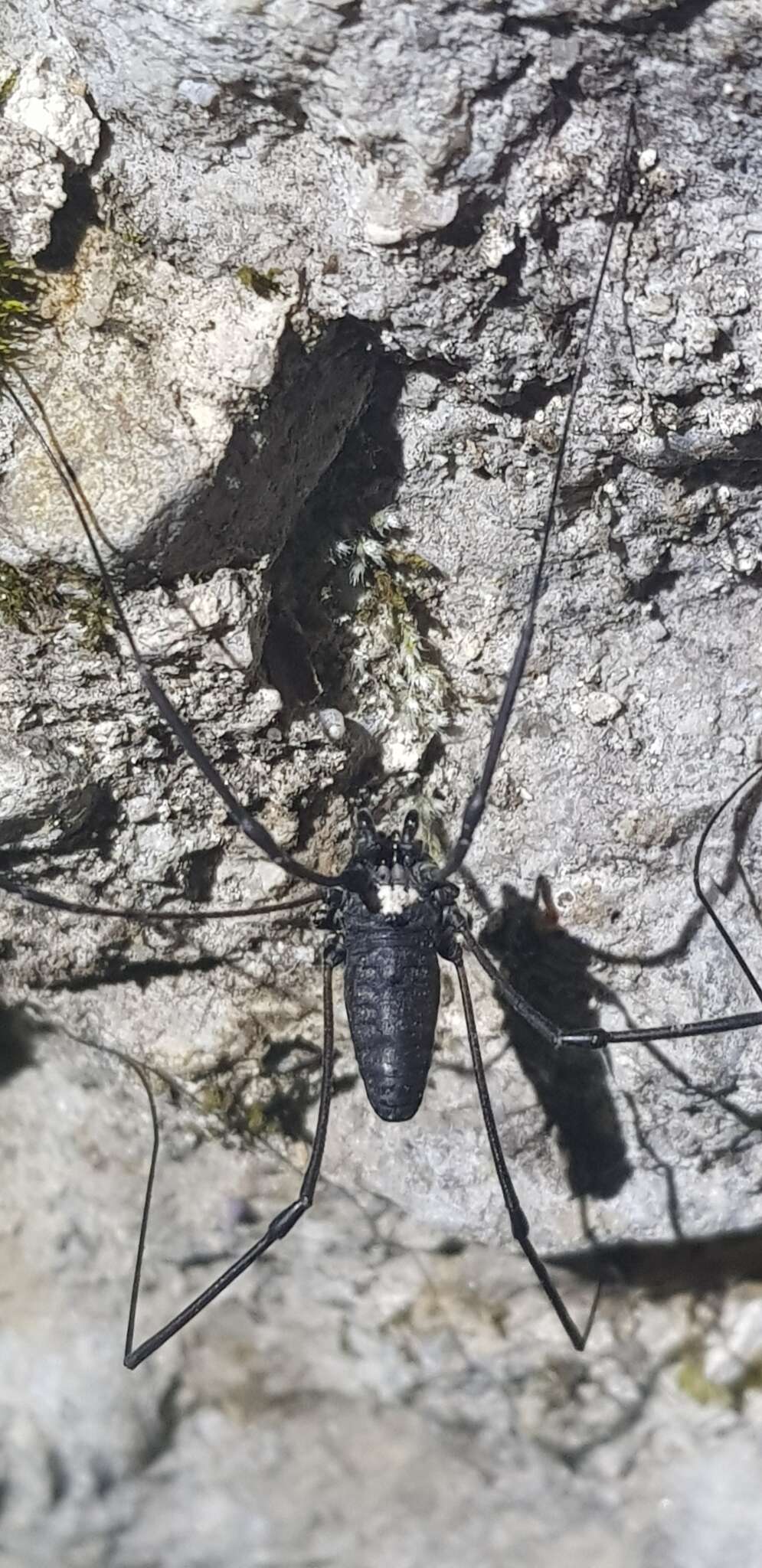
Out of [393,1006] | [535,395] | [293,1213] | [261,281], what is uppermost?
[535,395]

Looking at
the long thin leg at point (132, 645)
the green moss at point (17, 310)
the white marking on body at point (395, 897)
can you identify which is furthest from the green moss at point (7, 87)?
the white marking on body at point (395, 897)

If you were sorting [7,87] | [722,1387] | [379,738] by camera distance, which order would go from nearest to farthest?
[7,87] → [379,738] → [722,1387]

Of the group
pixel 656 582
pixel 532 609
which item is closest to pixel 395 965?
pixel 532 609

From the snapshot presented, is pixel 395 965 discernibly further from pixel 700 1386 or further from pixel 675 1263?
pixel 700 1386

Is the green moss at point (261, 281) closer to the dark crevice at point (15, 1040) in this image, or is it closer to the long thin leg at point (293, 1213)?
the long thin leg at point (293, 1213)

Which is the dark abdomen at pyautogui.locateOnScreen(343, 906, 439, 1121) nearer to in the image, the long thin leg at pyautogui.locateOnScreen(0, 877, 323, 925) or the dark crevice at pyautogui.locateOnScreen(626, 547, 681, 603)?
the long thin leg at pyautogui.locateOnScreen(0, 877, 323, 925)

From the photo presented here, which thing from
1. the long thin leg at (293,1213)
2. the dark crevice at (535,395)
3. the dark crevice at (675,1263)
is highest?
the dark crevice at (535,395)
